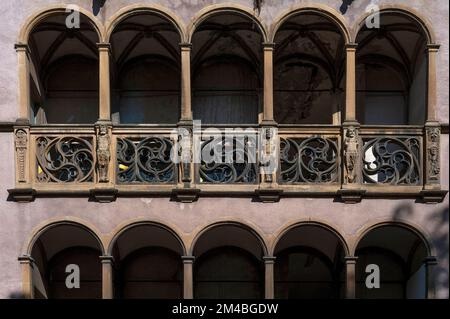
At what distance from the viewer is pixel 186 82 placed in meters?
23.4

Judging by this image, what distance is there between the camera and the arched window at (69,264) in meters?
24.8

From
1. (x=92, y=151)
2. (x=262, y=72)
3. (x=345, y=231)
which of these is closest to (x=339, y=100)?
(x=262, y=72)

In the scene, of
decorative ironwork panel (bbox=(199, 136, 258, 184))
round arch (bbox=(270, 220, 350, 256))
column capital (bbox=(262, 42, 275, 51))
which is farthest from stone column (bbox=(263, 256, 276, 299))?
column capital (bbox=(262, 42, 275, 51))

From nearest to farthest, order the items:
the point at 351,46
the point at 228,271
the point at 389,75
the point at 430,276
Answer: the point at 430,276 → the point at 351,46 → the point at 228,271 → the point at 389,75

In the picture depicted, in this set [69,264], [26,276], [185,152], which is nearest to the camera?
[26,276]

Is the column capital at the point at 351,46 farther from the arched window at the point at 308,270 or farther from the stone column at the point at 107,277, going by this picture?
the stone column at the point at 107,277

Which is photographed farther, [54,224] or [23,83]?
[23,83]

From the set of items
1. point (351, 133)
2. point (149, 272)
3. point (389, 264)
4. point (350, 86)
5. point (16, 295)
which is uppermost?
point (350, 86)

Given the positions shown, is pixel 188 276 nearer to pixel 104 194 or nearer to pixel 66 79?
pixel 104 194

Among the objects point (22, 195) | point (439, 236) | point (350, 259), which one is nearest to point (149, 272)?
point (22, 195)

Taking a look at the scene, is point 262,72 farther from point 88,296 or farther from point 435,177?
point 88,296

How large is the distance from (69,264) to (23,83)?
13.0 feet

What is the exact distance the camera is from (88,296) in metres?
25.2
